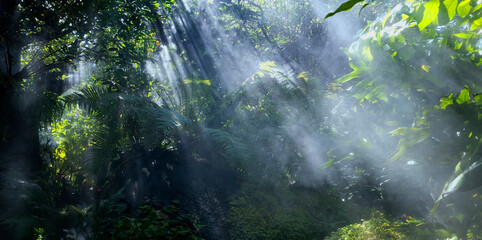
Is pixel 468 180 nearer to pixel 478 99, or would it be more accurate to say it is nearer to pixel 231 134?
pixel 478 99

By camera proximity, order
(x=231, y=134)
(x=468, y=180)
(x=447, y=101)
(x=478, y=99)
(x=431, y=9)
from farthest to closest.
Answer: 1. (x=231, y=134)
2. (x=447, y=101)
3. (x=478, y=99)
4. (x=468, y=180)
5. (x=431, y=9)

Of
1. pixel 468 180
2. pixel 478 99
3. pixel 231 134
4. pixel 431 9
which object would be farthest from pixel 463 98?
pixel 231 134

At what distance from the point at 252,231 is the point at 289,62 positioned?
6.32m

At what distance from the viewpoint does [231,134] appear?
564cm

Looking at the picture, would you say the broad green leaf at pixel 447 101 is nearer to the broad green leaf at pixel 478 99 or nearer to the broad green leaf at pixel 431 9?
the broad green leaf at pixel 478 99

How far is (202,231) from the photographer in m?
4.01

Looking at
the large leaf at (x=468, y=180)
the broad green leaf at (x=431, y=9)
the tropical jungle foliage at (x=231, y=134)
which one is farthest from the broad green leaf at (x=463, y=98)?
the broad green leaf at (x=431, y=9)

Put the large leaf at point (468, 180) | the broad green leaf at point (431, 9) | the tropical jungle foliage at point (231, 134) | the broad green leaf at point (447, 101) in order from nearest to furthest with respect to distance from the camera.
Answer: the broad green leaf at point (431, 9) → the large leaf at point (468, 180) → the broad green leaf at point (447, 101) → the tropical jungle foliage at point (231, 134)

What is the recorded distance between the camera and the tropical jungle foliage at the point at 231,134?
223 cm

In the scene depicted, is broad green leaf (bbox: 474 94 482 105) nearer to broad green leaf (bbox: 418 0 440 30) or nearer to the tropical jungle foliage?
the tropical jungle foliage

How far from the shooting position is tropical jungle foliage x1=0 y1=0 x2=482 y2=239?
2227mm

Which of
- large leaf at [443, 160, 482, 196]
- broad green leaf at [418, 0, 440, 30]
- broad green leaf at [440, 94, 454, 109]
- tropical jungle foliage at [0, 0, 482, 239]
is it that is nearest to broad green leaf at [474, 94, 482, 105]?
tropical jungle foliage at [0, 0, 482, 239]

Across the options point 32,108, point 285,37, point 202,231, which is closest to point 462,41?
point 202,231

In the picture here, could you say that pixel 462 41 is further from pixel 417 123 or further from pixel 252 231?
pixel 252 231
